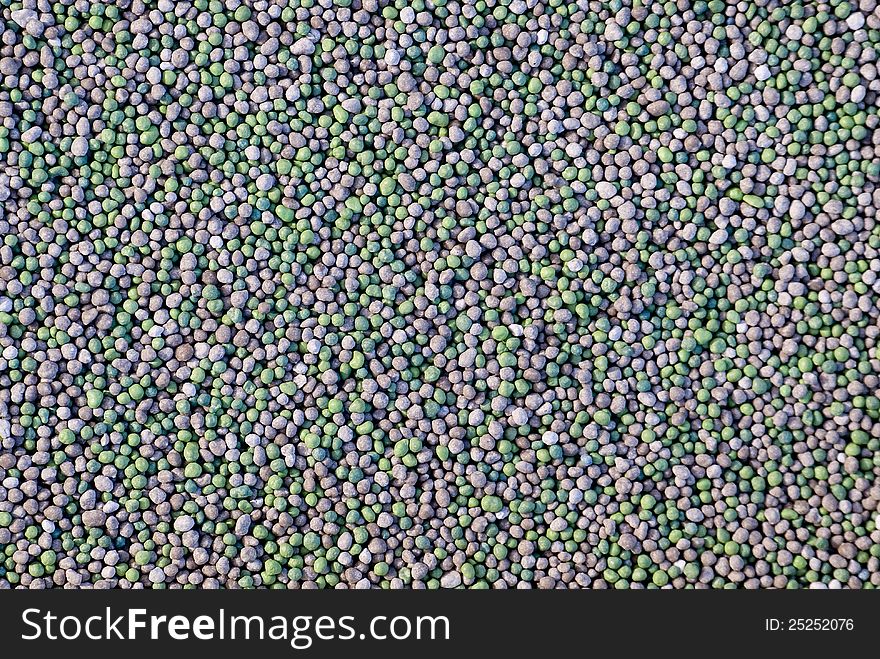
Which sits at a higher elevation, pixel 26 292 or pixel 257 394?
pixel 26 292

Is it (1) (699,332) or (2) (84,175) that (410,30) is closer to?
(2) (84,175)

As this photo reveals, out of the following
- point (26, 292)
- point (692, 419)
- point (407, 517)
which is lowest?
point (407, 517)

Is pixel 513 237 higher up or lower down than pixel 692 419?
higher up

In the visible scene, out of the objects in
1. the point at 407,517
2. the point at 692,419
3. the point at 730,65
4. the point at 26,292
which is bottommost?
the point at 407,517

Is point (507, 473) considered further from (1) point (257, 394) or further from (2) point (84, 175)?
(2) point (84, 175)

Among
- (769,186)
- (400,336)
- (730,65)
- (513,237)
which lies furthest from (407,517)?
(730,65)

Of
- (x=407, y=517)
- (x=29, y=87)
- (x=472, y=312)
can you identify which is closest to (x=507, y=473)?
(x=407, y=517)
